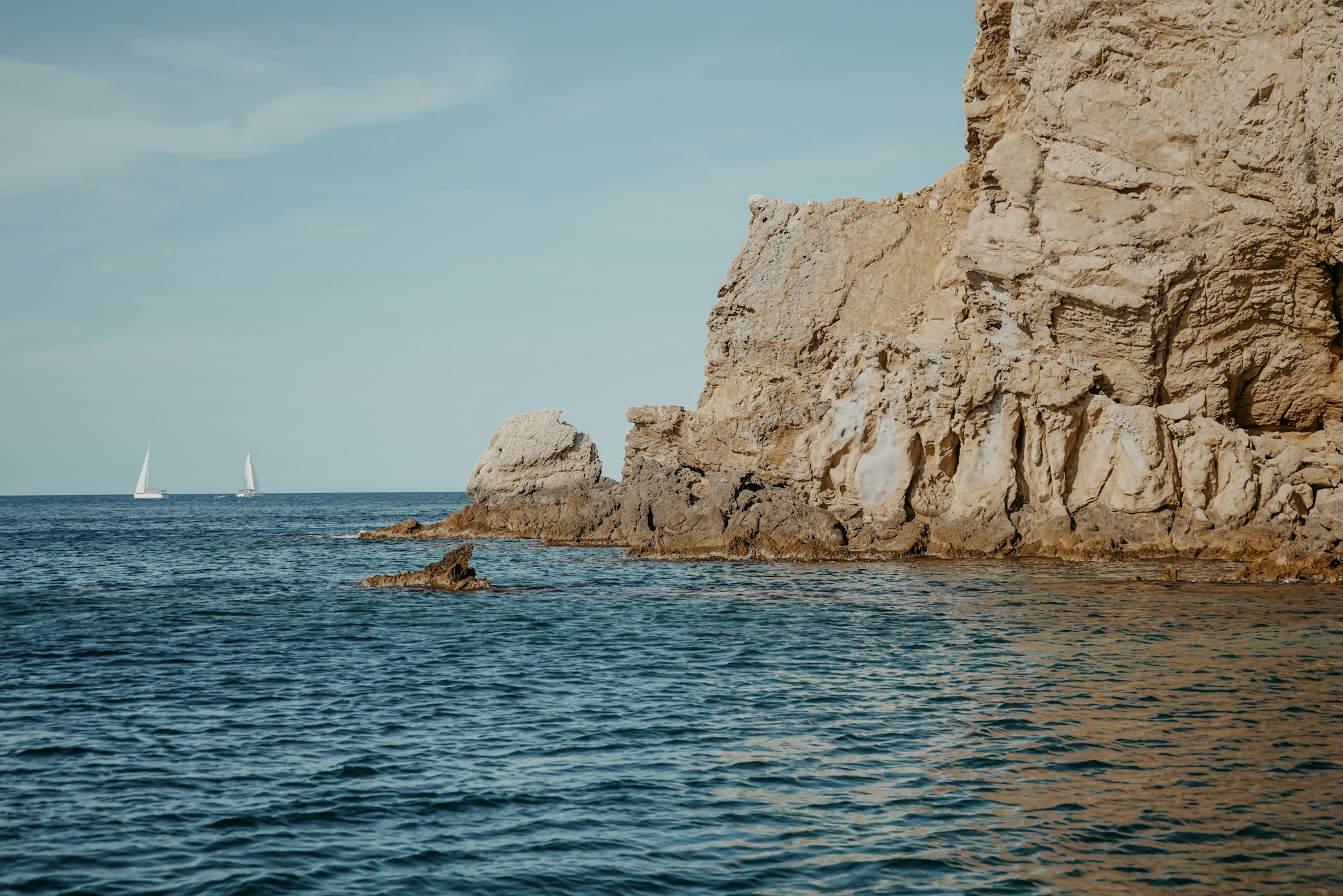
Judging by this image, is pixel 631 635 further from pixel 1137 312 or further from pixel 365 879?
pixel 1137 312

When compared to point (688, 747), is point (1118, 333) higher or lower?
higher

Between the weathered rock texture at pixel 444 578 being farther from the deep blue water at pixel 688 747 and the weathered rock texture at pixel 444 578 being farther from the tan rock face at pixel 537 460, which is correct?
the tan rock face at pixel 537 460

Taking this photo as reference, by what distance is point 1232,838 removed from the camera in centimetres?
1009

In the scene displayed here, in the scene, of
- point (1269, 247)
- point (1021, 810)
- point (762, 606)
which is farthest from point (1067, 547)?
point (1021, 810)

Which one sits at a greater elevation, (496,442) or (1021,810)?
(496,442)

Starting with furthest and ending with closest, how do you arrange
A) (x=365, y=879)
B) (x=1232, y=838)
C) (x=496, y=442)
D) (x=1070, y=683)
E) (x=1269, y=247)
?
(x=496, y=442) < (x=1269, y=247) < (x=1070, y=683) < (x=1232, y=838) < (x=365, y=879)

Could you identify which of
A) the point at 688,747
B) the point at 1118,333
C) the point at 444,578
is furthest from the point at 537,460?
the point at 688,747

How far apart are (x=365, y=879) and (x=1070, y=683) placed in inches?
466

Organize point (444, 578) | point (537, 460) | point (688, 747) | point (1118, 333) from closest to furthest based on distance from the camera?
point (688, 747), point (444, 578), point (1118, 333), point (537, 460)

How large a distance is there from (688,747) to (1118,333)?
28557 mm

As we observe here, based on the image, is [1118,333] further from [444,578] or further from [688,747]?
[688,747]

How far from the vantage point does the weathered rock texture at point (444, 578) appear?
31.8 metres

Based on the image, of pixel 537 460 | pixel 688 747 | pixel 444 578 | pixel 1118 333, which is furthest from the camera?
pixel 537 460

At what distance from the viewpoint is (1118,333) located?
3669 centimetres
